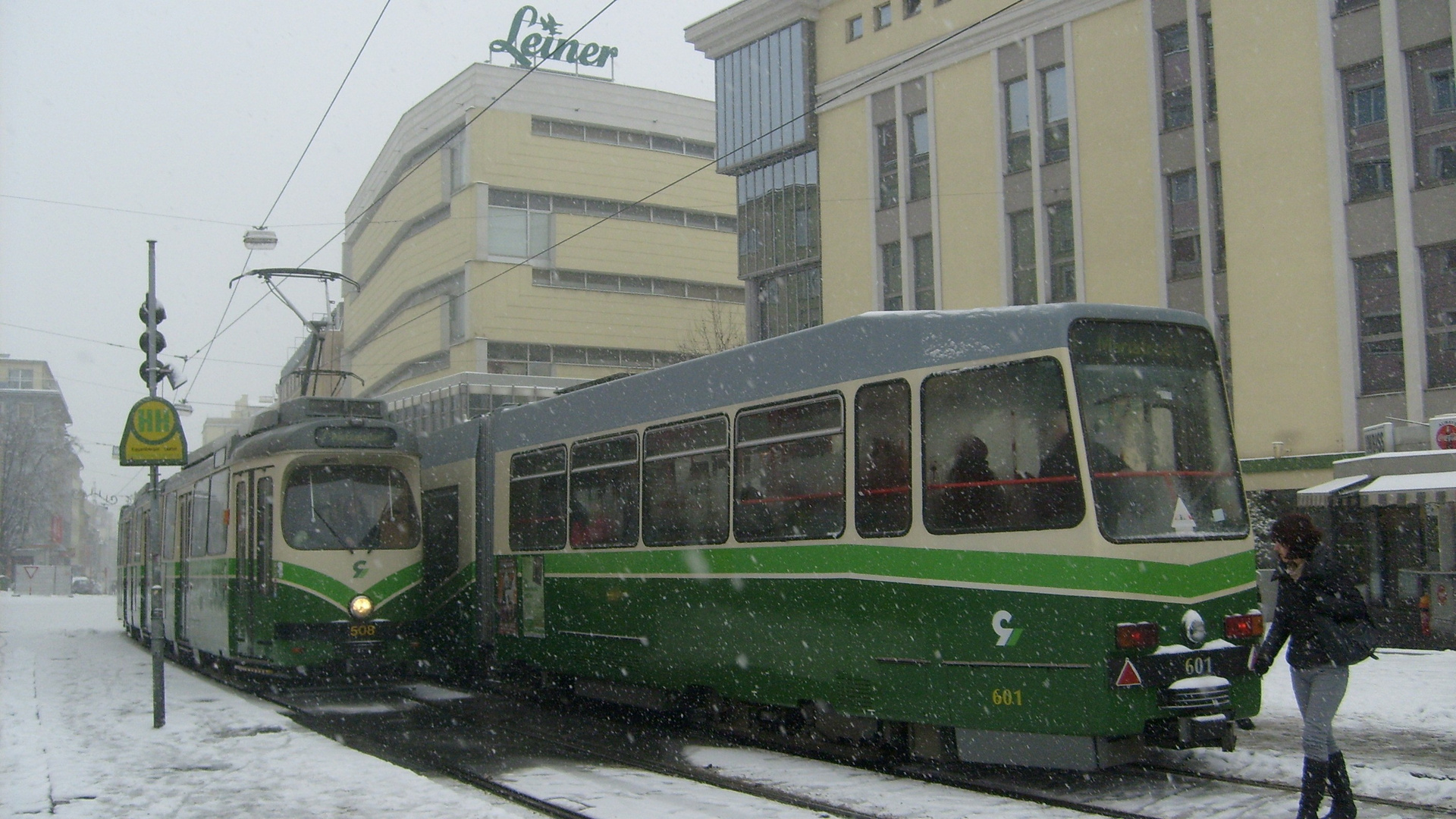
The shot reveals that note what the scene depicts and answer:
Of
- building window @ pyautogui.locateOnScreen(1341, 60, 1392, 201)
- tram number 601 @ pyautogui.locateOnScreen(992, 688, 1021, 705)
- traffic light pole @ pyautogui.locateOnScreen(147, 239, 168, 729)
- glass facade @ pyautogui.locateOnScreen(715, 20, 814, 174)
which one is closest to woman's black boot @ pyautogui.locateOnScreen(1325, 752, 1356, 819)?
tram number 601 @ pyautogui.locateOnScreen(992, 688, 1021, 705)

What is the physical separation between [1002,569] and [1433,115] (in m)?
21.4

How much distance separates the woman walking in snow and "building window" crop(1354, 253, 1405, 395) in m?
21.0

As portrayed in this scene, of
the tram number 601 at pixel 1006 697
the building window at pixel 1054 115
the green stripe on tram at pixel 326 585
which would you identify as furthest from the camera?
the building window at pixel 1054 115

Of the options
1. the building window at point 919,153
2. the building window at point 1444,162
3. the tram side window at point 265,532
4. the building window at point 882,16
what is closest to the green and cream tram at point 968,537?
the tram side window at point 265,532

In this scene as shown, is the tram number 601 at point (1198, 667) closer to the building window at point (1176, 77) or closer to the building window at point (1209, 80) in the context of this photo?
the building window at point (1209, 80)

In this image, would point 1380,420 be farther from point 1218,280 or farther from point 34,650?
point 34,650

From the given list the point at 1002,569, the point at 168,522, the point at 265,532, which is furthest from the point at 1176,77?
the point at 1002,569

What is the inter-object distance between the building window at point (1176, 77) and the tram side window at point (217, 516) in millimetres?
21557

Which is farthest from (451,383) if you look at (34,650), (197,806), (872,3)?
(197,806)

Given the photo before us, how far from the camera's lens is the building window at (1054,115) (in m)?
32.0

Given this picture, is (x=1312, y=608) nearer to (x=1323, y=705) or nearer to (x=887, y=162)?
(x=1323, y=705)

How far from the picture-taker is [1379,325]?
25875mm

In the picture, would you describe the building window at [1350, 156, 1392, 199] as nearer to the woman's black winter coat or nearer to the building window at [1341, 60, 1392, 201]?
the building window at [1341, 60, 1392, 201]

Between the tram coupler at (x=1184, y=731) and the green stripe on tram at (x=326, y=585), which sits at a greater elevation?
the green stripe on tram at (x=326, y=585)
